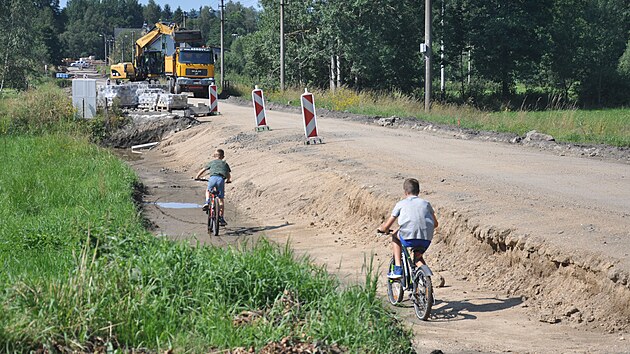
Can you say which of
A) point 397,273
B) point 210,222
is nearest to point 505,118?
point 210,222

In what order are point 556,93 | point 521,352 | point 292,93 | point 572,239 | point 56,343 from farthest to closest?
point 556,93 < point 292,93 < point 572,239 < point 521,352 < point 56,343

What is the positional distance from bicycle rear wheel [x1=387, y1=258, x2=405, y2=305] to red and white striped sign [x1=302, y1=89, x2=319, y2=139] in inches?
509

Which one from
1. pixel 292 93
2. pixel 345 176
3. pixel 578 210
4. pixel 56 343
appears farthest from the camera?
pixel 292 93

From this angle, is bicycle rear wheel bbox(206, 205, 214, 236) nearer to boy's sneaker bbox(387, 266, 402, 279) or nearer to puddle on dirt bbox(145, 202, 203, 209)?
puddle on dirt bbox(145, 202, 203, 209)

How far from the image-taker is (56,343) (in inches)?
253

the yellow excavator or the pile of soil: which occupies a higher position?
the yellow excavator

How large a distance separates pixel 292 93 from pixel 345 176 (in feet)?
109

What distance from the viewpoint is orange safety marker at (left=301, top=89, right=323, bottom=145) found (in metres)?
22.7

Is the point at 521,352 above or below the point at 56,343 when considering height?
below

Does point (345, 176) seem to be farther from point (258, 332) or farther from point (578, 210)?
point (258, 332)

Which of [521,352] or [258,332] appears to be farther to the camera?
[521,352]

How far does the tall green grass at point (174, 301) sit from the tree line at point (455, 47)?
1691 inches

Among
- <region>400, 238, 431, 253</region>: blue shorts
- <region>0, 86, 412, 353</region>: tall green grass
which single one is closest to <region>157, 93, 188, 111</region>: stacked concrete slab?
<region>0, 86, 412, 353</region>: tall green grass

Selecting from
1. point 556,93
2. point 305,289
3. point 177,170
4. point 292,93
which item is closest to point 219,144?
point 177,170
